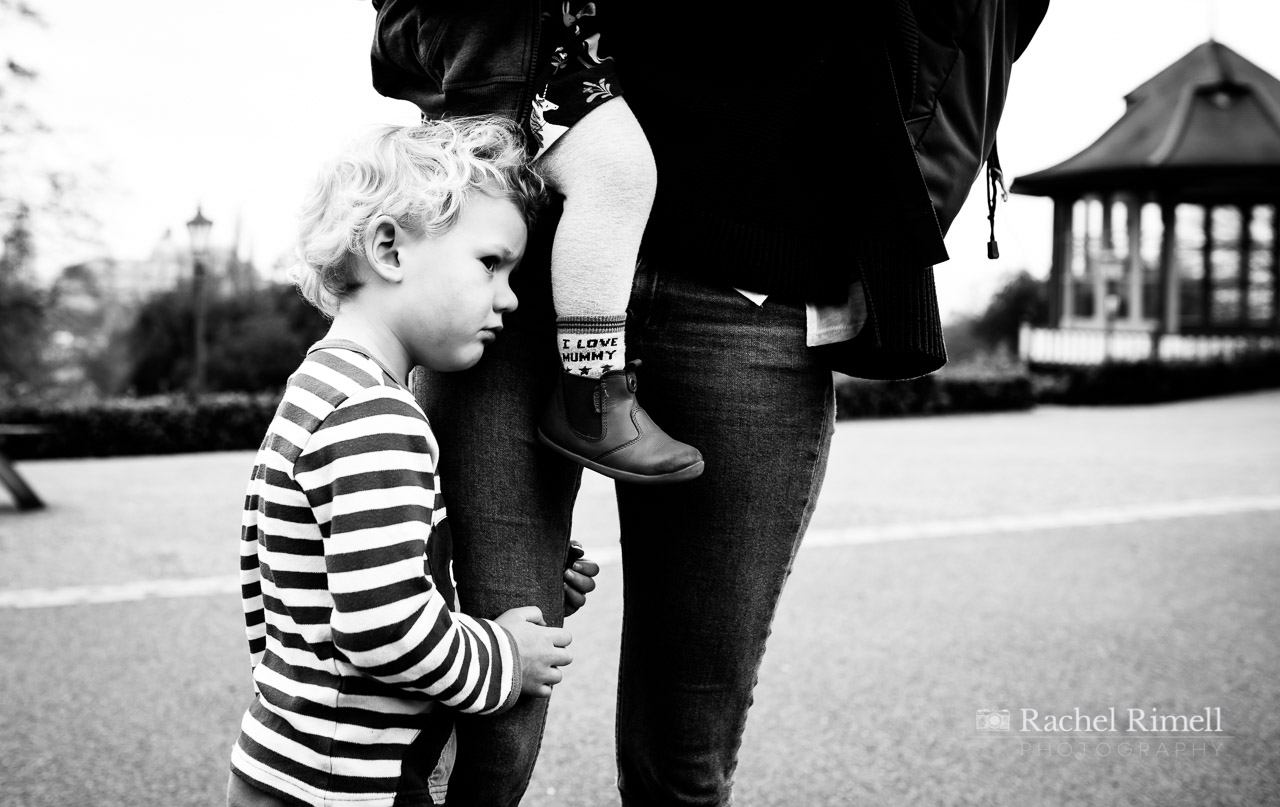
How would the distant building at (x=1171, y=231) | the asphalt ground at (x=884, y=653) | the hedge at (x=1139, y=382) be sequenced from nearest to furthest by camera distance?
the asphalt ground at (x=884, y=653) → the hedge at (x=1139, y=382) → the distant building at (x=1171, y=231)

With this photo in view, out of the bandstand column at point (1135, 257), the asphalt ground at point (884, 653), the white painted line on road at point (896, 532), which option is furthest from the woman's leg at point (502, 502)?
the bandstand column at point (1135, 257)

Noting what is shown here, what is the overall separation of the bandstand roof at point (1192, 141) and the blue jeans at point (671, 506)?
2023 centimetres

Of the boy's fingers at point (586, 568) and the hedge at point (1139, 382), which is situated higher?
the boy's fingers at point (586, 568)

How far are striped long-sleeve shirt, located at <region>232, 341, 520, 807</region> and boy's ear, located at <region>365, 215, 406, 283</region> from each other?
110 mm

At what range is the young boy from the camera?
1289 millimetres

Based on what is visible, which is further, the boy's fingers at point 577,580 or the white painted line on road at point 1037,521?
the white painted line on road at point 1037,521

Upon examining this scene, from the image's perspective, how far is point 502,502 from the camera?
146 cm

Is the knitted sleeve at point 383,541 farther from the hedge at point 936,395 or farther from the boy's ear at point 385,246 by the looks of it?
the hedge at point 936,395

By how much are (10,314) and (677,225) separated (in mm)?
22350

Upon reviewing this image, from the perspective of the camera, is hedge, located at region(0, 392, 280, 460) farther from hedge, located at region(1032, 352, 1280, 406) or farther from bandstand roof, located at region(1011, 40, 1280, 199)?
bandstand roof, located at region(1011, 40, 1280, 199)

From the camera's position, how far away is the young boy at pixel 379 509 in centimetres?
129

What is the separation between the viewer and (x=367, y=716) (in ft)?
4.44

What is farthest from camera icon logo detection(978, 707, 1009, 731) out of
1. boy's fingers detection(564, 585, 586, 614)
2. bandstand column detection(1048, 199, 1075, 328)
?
bandstand column detection(1048, 199, 1075, 328)

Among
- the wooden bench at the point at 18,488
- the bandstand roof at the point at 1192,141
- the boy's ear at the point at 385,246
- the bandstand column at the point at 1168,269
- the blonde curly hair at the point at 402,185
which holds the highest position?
the blonde curly hair at the point at 402,185
